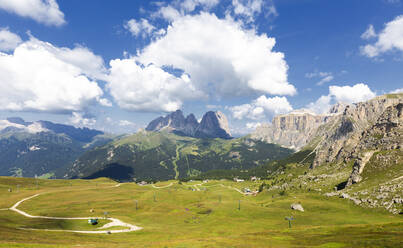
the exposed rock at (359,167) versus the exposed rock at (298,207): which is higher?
the exposed rock at (359,167)

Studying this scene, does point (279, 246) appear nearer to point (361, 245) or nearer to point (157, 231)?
point (361, 245)

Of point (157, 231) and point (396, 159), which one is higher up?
point (396, 159)

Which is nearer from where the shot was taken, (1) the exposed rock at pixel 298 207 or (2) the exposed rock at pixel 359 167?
(1) the exposed rock at pixel 298 207

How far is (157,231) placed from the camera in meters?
96.3

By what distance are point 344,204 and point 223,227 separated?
292ft

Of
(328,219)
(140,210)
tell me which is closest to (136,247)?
(140,210)

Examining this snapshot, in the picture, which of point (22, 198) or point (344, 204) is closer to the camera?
point (344, 204)

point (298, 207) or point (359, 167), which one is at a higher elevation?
point (359, 167)

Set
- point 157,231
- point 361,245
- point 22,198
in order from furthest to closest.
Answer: point 22,198 → point 157,231 → point 361,245

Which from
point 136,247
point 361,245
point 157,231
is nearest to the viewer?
point 361,245

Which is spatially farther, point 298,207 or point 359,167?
point 359,167

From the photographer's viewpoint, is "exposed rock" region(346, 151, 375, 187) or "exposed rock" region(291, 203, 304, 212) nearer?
"exposed rock" region(291, 203, 304, 212)

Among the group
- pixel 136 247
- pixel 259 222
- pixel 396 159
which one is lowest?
pixel 259 222

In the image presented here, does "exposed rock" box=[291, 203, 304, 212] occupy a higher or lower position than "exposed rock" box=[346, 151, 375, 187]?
lower
